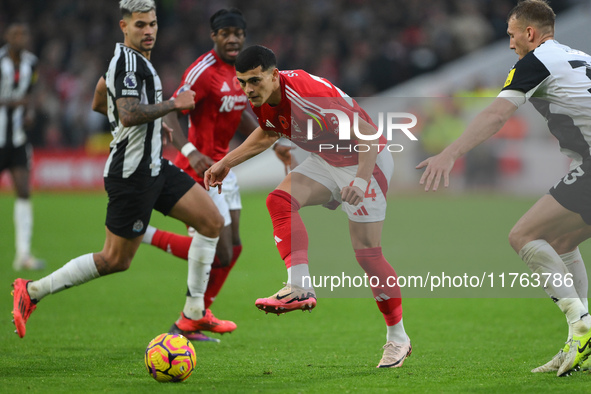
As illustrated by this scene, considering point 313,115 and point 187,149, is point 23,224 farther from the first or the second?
point 313,115

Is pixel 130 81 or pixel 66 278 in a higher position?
pixel 130 81

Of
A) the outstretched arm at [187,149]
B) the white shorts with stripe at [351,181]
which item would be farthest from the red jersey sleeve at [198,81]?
the white shorts with stripe at [351,181]

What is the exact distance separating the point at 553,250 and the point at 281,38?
58.9 ft

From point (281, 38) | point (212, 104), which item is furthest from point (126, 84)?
point (281, 38)

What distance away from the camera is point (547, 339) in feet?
20.5

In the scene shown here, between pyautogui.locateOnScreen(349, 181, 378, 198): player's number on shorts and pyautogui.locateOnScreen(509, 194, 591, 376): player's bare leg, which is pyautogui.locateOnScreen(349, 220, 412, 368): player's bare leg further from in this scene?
pyautogui.locateOnScreen(509, 194, 591, 376): player's bare leg

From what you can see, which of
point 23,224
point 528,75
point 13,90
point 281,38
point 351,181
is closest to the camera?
point 528,75

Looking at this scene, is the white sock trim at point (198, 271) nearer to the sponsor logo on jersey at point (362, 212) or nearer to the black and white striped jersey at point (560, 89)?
the sponsor logo on jersey at point (362, 212)

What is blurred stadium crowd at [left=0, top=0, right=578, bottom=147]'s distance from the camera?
20.4m

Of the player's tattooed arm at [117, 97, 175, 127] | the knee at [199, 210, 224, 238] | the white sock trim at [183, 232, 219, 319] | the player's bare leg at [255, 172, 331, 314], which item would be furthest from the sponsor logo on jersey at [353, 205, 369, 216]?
the player's tattooed arm at [117, 97, 175, 127]

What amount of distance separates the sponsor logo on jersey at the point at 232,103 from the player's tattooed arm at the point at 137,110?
4.14 ft

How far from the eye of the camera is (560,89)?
4641 millimetres

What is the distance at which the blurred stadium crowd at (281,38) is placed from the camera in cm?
2038

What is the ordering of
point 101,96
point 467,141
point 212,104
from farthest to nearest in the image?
point 212,104, point 101,96, point 467,141
